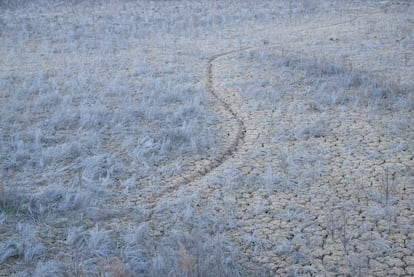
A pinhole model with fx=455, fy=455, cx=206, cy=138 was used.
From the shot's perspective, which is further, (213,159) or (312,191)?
(213,159)

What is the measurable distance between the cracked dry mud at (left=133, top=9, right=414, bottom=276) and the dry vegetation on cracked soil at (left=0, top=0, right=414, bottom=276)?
0.7 inches

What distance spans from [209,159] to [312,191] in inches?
52.1

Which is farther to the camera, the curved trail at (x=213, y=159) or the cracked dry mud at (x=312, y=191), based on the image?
the curved trail at (x=213, y=159)

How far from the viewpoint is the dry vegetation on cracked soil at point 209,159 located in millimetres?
3717

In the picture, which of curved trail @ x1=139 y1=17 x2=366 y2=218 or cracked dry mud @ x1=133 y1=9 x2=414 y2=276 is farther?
curved trail @ x1=139 y1=17 x2=366 y2=218

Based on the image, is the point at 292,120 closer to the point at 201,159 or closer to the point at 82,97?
the point at 201,159

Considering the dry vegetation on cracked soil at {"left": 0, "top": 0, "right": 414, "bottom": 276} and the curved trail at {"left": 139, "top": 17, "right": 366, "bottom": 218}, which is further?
the curved trail at {"left": 139, "top": 17, "right": 366, "bottom": 218}

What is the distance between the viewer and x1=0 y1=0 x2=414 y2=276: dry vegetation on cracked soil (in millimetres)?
3717

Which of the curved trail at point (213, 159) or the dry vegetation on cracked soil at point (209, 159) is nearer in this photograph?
the dry vegetation on cracked soil at point (209, 159)

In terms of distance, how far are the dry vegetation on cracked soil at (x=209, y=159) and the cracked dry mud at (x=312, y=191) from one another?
0.02 meters

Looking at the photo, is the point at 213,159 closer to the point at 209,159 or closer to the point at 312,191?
the point at 209,159

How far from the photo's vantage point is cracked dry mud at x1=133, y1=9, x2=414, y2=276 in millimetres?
3656

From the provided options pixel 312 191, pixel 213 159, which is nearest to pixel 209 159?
pixel 213 159

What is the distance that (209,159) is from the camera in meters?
5.36
